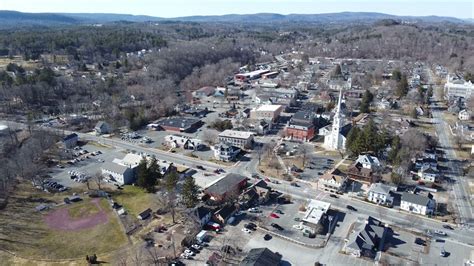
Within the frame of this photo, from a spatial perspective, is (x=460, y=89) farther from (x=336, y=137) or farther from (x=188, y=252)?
(x=188, y=252)

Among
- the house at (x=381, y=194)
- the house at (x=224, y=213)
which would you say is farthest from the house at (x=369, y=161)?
the house at (x=224, y=213)

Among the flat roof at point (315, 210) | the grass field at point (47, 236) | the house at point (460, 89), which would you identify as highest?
the house at point (460, 89)

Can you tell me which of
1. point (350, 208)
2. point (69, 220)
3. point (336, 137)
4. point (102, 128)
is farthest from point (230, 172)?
point (102, 128)

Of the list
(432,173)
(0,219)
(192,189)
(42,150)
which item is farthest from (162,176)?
(432,173)

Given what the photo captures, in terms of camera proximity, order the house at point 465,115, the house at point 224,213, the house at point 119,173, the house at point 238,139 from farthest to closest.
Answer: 1. the house at point 465,115
2. the house at point 238,139
3. the house at point 119,173
4. the house at point 224,213

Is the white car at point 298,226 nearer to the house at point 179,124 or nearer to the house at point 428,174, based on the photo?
the house at point 428,174

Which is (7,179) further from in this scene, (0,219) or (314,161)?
(314,161)
